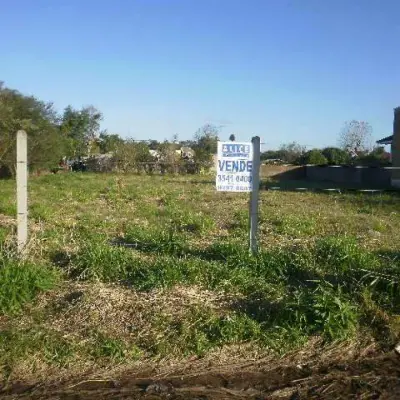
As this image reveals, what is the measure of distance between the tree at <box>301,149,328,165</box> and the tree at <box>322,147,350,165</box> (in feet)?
4.50

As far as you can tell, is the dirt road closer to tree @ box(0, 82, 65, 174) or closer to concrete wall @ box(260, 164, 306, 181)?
tree @ box(0, 82, 65, 174)

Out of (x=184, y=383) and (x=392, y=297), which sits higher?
(x=392, y=297)

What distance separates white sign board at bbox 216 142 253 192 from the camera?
7.28 m

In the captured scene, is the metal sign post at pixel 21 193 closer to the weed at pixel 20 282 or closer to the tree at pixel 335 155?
the weed at pixel 20 282

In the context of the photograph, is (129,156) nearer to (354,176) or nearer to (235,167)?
(354,176)

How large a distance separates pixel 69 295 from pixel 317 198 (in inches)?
540

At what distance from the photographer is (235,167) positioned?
7.31m

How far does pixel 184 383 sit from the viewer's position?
4.39 metres

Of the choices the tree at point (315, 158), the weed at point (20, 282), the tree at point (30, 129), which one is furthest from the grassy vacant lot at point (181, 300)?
the tree at point (315, 158)

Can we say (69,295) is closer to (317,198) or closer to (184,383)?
(184,383)

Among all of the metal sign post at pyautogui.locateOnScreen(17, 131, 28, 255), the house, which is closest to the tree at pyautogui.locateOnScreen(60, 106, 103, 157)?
the house

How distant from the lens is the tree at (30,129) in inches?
1091

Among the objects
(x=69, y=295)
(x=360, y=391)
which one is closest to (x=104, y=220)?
(x=69, y=295)

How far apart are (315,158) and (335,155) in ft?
14.2
